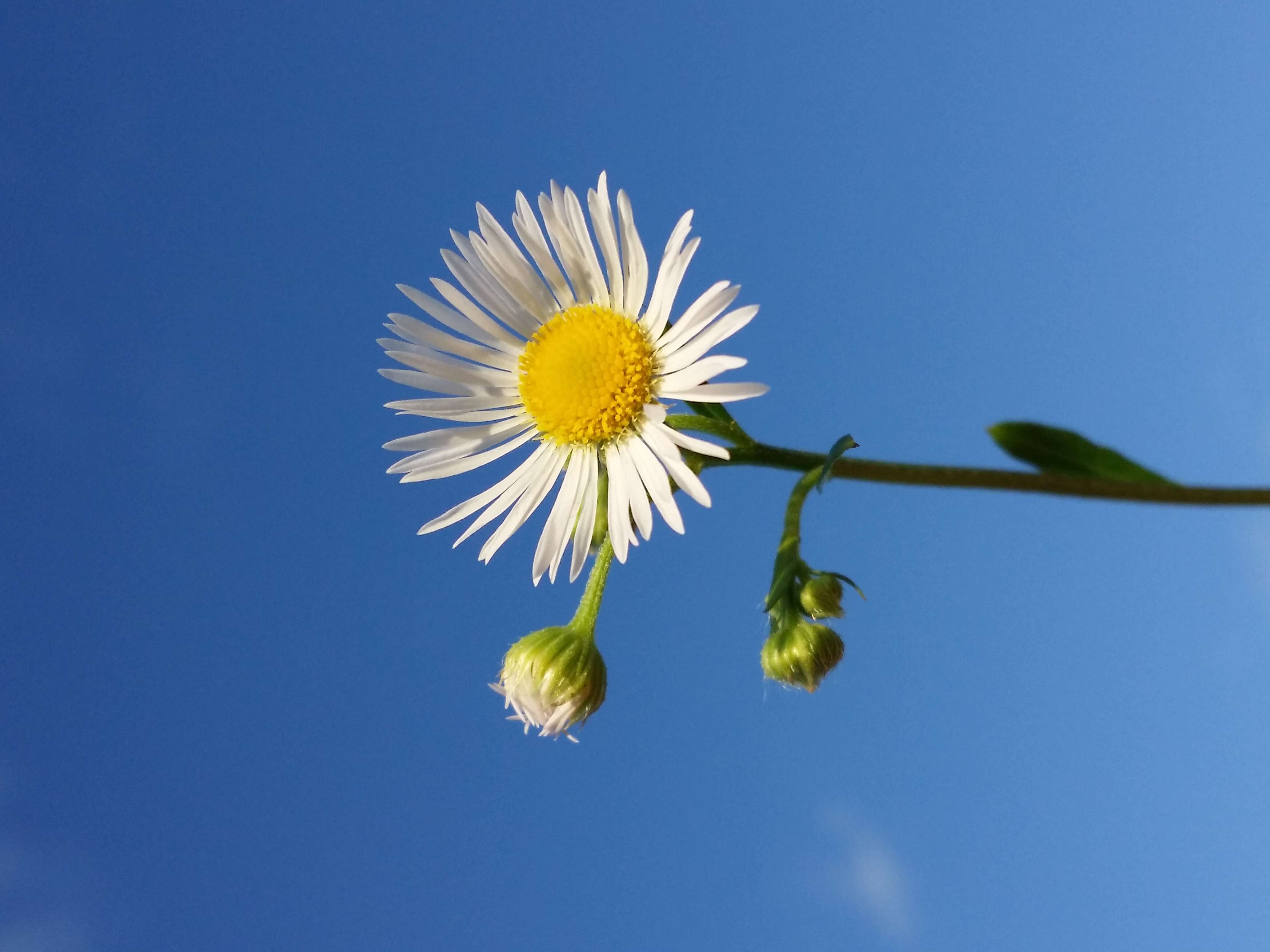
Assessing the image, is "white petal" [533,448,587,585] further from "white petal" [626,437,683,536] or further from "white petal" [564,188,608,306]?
"white petal" [564,188,608,306]

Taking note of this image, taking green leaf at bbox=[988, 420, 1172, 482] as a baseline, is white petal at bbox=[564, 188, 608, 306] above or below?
above

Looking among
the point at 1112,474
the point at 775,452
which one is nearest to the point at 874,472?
the point at 775,452

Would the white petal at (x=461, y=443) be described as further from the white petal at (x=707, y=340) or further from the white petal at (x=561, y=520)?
the white petal at (x=707, y=340)

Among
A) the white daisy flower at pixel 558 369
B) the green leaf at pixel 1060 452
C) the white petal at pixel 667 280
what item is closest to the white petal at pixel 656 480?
the white daisy flower at pixel 558 369

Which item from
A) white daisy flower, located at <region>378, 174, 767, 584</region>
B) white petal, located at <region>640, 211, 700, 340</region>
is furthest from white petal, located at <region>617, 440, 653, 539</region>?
white petal, located at <region>640, 211, 700, 340</region>

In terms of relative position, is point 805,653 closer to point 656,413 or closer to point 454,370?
point 656,413

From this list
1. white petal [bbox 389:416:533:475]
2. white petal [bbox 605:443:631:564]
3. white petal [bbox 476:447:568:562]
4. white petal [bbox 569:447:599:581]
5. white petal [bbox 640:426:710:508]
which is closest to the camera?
white petal [bbox 640:426:710:508]
